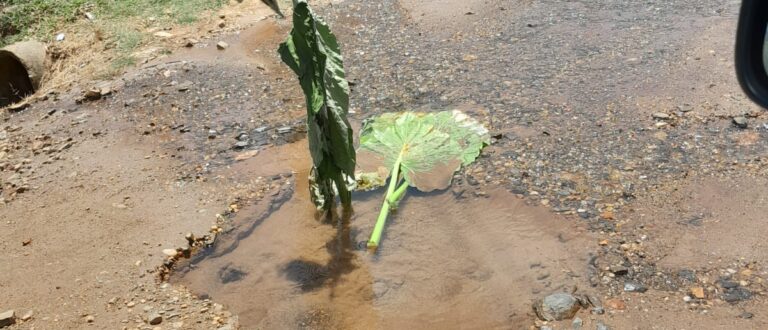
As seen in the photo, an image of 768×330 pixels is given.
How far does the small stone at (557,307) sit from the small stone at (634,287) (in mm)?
246

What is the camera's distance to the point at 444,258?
3.88 m

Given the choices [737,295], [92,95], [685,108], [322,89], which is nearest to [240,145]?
[322,89]

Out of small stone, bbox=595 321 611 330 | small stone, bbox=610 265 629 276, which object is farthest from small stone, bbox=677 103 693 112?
small stone, bbox=595 321 611 330

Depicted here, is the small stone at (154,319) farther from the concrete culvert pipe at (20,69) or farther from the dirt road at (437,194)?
the concrete culvert pipe at (20,69)

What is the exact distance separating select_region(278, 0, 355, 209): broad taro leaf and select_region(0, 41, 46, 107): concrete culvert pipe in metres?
3.87

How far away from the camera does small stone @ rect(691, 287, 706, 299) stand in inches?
130

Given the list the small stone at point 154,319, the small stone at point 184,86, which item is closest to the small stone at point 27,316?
the small stone at point 154,319

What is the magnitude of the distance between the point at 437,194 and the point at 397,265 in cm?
62

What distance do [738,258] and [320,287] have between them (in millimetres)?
1982

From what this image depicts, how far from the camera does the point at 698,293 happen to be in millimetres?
3318

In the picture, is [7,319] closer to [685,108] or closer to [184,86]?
[184,86]

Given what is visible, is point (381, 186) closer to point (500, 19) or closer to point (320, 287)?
point (320, 287)

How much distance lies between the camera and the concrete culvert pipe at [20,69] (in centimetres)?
669

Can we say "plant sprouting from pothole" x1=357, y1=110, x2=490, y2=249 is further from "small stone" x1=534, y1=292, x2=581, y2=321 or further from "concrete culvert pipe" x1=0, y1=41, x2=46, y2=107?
"concrete culvert pipe" x1=0, y1=41, x2=46, y2=107
